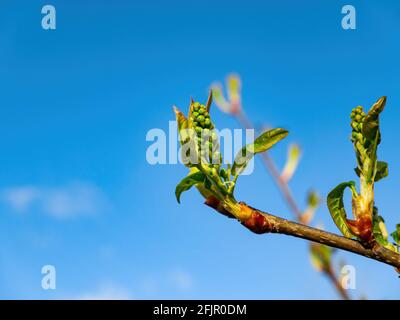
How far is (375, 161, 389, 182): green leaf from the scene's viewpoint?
1718mm

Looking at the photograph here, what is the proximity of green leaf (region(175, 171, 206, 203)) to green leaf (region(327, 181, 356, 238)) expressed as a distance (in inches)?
17.5

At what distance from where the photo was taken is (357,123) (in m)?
1.54

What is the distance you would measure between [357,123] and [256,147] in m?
0.32

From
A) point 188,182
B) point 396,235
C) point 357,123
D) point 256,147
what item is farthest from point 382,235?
point 188,182

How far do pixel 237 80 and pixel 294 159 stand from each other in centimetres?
119

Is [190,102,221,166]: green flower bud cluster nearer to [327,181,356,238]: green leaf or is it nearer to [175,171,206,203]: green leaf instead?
[175,171,206,203]: green leaf

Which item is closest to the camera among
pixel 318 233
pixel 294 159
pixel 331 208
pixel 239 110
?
pixel 318 233
